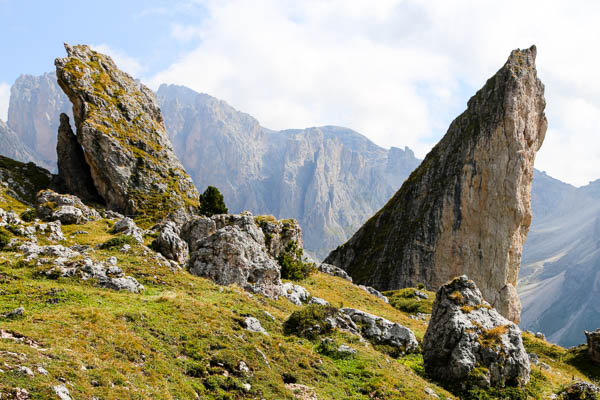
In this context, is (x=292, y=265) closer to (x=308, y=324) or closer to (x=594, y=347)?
(x=308, y=324)

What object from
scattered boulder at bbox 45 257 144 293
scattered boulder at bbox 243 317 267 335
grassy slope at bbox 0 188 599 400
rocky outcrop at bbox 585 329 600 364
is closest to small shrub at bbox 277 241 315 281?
grassy slope at bbox 0 188 599 400

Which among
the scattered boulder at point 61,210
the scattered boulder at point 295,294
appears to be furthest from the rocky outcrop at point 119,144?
the scattered boulder at point 295,294

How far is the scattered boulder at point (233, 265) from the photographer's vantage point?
110 ft

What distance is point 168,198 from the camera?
87500 millimetres

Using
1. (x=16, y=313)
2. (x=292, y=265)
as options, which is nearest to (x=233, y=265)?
(x=292, y=265)

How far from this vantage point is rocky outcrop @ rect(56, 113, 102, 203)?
88.7m

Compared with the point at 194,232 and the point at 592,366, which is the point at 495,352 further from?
the point at 194,232

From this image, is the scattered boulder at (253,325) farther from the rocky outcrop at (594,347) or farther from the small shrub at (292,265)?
the rocky outcrop at (594,347)

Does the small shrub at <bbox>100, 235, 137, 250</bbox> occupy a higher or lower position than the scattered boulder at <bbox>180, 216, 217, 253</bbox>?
lower

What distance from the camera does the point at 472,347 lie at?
2203cm

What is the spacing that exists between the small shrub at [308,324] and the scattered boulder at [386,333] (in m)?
3.47

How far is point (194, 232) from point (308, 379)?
31933mm

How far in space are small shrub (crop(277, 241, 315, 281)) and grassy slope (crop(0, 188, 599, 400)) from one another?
23.0 meters

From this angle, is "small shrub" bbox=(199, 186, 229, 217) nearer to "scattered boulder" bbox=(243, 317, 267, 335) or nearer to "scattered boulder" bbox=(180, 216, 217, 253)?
"scattered boulder" bbox=(180, 216, 217, 253)
